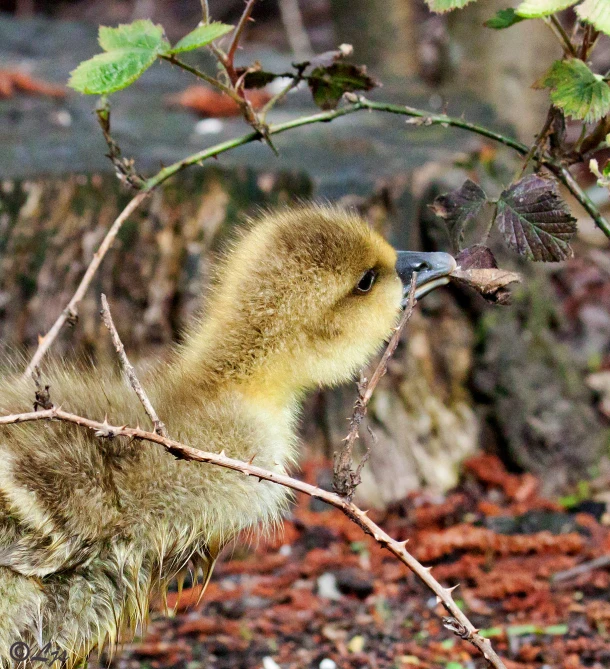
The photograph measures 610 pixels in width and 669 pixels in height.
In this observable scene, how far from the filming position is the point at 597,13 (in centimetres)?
131

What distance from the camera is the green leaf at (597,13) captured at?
1.31 metres

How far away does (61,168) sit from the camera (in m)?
2.92

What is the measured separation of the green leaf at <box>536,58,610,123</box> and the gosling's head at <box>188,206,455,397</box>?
1.50 feet

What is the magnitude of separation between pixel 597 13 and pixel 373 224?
1675 millimetres

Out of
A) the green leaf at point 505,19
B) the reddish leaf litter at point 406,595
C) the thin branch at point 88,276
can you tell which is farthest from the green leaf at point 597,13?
the reddish leaf litter at point 406,595

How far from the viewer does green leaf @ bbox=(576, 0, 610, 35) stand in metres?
1.31

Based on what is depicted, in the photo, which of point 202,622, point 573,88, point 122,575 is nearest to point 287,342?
point 122,575

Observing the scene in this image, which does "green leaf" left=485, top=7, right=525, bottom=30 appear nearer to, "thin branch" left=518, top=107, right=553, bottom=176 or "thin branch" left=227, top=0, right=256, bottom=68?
"thin branch" left=518, top=107, right=553, bottom=176

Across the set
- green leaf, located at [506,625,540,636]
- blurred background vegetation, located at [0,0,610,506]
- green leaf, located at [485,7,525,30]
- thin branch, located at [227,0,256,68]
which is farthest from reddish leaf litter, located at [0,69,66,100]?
green leaf, located at [506,625,540,636]

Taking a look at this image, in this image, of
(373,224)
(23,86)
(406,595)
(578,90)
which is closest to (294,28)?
(23,86)

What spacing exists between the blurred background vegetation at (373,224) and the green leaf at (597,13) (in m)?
1.33

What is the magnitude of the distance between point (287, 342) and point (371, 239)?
0.29 metres

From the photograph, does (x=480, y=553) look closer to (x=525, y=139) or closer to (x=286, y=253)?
(x=286, y=253)

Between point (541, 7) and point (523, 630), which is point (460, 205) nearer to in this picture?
point (541, 7)
